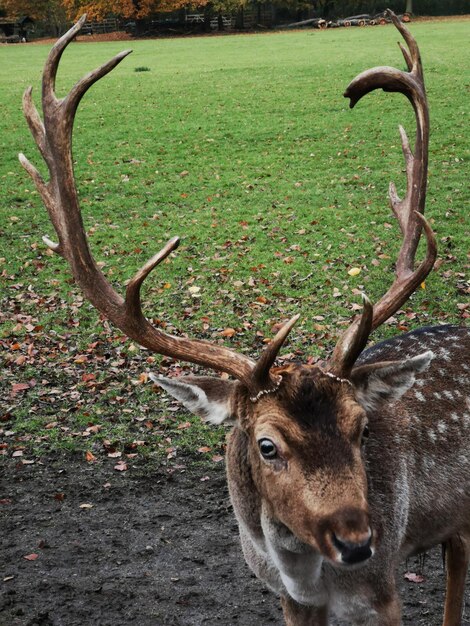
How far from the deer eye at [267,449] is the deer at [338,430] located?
0.01 meters

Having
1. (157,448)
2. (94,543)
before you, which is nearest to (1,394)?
(157,448)

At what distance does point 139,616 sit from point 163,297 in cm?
662

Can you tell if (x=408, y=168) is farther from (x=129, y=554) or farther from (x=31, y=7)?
(x=31, y=7)

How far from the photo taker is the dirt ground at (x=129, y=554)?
19.4 feet

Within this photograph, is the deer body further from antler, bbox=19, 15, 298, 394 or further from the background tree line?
the background tree line

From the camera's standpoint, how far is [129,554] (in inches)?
261

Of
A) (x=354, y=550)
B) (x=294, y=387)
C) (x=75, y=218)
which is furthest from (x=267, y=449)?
(x=75, y=218)

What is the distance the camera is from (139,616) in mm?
5906

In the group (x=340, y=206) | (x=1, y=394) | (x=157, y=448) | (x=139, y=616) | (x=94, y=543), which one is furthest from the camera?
(x=340, y=206)

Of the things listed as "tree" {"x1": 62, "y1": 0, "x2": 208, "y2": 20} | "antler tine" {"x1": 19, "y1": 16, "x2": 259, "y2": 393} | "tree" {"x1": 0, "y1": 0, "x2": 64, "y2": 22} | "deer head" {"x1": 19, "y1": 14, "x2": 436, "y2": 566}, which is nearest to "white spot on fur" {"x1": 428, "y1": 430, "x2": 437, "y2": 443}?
"deer head" {"x1": 19, "y1": 14, "x2": 436, "y2": 566}

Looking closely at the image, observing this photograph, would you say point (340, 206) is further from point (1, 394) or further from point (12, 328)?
point (1, 394)

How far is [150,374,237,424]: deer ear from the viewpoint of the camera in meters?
4.34

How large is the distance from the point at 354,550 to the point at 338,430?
0.59 m

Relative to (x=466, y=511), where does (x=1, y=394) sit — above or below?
below
